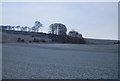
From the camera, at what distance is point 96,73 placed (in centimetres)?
560

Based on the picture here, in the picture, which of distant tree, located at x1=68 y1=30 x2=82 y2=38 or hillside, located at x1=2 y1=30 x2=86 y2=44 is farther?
hillside, located at x1=2 y1=30 x2=86 y2=44

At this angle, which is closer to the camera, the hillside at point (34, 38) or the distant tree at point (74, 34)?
the distant tree at point (74, 34)

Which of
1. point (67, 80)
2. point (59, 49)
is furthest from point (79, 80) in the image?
point (59, 49)

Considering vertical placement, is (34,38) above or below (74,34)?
below

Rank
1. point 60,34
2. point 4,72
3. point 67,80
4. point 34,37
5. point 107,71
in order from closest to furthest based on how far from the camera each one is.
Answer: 1. point 67,80
2. point 4,72
3. point 107,71
4. point 60,34
5. point 34,37

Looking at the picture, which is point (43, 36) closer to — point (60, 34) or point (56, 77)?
point (60, 34)

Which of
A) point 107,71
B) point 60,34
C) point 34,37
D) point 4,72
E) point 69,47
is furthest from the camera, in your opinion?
point 34,37

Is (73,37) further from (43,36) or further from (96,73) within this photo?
(96,73)

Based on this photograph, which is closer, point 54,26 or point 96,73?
point 96,73

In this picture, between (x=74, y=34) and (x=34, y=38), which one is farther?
(x=34, y=38)

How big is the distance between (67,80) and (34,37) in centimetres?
627

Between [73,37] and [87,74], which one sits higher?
[73,37]

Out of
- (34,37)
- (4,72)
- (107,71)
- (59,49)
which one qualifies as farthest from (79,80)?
(34,37)

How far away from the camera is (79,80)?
15.9ft
